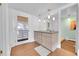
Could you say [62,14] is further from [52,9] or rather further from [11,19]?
[11,19]

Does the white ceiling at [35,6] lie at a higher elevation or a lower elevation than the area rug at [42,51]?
higher

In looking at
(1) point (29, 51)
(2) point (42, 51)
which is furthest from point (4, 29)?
(2) point (42, 51)

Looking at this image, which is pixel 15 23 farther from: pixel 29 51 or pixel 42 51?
pixel 42 51

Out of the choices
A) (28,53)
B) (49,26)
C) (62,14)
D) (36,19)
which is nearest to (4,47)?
(28,53)

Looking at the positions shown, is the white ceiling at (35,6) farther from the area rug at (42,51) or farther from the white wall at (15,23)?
the area rug at (42,51)

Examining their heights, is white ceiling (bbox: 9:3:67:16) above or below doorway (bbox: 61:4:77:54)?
above

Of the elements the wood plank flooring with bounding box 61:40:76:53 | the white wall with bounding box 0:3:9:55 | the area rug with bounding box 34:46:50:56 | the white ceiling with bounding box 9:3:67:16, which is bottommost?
the area rug with bounding box 34:46:50:56

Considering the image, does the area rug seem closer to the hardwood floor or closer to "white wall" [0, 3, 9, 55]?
the hardwood floor

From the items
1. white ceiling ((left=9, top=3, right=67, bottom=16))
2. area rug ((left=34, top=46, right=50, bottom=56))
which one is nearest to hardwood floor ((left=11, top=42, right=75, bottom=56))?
area rug ((left=34, top=46, right=50, bottom=56))

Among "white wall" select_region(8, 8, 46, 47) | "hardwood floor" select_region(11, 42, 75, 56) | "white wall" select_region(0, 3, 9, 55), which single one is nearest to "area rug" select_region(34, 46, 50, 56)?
"hardwood floor" select_region(11, 42, 75, 56)

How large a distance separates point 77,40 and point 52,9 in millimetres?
567

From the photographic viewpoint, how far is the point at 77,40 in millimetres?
1382

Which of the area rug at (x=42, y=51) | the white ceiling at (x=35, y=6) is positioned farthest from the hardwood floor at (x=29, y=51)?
the white ceiling at (x=35, y=6)

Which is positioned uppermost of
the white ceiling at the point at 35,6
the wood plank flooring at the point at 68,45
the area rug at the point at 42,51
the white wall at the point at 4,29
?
the white ceiling at the point at 35,6
